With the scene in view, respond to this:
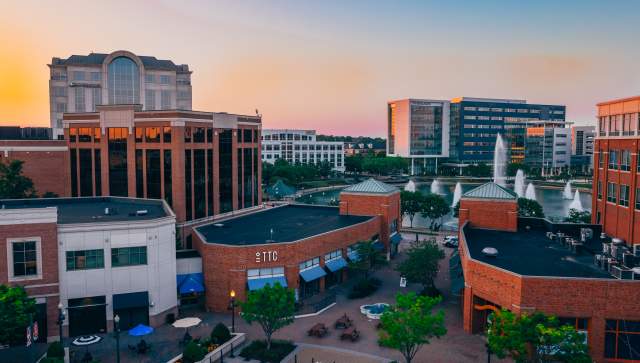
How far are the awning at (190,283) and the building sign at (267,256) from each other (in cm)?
553

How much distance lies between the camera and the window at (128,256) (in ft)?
122

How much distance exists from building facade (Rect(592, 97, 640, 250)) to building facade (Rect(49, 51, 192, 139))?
78.9m

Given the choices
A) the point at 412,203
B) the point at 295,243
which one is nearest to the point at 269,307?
the point at 295,243

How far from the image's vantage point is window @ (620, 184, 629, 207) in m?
44.0

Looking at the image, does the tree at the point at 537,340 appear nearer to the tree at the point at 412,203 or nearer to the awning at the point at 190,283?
the awning at the point at 190,283

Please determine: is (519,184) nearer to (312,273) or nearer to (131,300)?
(312,273)

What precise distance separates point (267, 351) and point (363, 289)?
15618mm

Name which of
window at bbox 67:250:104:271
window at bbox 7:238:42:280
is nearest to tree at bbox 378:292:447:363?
window at bbox 67:250:104:271

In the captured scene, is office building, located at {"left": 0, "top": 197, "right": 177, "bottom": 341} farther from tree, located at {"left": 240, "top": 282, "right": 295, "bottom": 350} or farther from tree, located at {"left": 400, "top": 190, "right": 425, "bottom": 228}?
tree, located at {"left": 400, "top": 190, "right": 425, "bottom": 228}

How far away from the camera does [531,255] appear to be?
3891 cm

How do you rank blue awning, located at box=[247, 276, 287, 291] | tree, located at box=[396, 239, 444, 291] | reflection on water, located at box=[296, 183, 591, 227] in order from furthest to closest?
reflection on water, located at box=[296, 183, 591, 227] → tree, located at box=[396, 239, 444, 291] → blue awning, located at box=[247, 276, 287, 291]

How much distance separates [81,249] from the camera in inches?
1421

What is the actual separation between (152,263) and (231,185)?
25300 mm

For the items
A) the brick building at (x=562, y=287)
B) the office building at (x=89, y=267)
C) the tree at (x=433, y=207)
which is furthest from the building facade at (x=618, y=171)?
the office building at (x=89, y=267)
